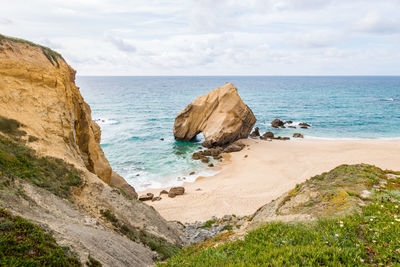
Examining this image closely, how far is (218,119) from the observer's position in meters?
42.4

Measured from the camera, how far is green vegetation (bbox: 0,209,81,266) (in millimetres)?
4507

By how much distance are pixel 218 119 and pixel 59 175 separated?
33.6 metres

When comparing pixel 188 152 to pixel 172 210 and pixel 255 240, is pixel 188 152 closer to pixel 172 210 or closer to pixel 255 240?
pixel 172 210

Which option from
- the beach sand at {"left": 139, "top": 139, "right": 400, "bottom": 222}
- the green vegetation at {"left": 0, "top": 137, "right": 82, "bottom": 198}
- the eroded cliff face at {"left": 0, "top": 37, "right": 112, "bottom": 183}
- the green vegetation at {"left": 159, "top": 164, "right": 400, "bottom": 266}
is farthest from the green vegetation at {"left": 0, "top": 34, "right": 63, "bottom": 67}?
the green vegetation at {"left": 159, "top": 164, "right": 400, "bottom": 266}

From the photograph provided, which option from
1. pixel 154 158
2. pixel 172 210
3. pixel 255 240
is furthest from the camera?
pixel 154 158

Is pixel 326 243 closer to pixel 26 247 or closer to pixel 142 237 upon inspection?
pixel 26 247

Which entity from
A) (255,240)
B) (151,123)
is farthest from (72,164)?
(151,123)

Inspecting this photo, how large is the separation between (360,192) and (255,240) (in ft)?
15.8

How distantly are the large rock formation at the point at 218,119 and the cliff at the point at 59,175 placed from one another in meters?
26.9

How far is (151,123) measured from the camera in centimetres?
6156

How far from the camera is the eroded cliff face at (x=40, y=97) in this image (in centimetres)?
1191

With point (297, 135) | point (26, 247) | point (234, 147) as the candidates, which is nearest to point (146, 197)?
point (234, 147)

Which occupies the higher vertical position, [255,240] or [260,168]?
[255,240]

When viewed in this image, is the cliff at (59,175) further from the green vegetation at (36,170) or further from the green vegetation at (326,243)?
the green vegetation at (326,243)
